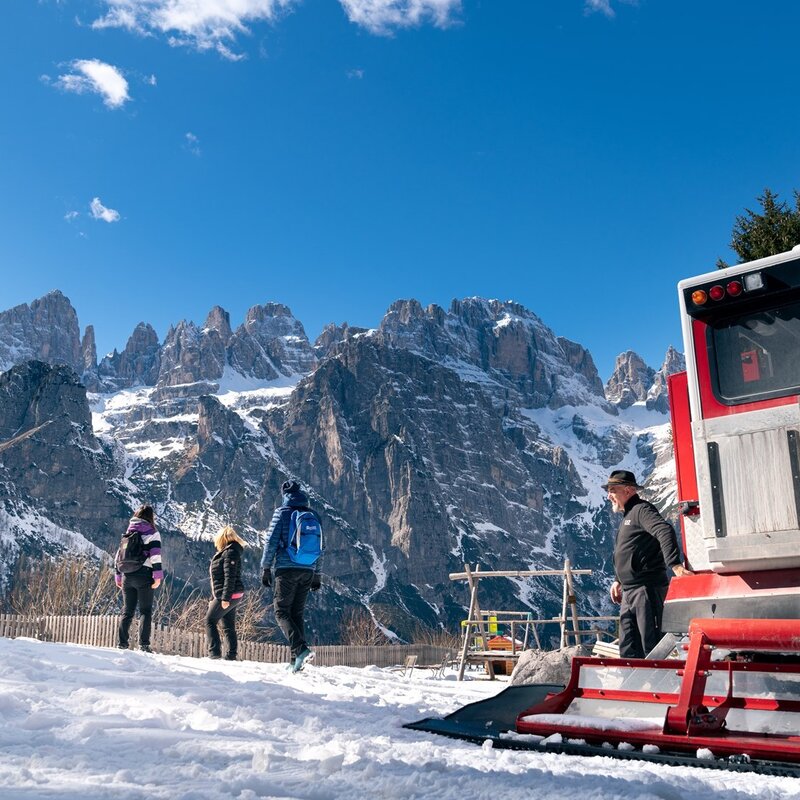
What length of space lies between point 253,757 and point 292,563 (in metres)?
5.19

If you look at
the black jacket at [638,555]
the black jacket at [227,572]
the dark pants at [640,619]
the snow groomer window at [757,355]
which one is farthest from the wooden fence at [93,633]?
the snow groomer window at [757,355]

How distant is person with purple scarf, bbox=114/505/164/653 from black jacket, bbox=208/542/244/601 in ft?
2.12

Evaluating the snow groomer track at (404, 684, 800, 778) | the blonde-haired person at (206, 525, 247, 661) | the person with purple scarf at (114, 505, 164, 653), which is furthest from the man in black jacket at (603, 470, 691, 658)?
the person with purple scarf at (114, 505, 164, 653)

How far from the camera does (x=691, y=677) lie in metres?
3.82

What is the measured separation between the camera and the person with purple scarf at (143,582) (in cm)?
997

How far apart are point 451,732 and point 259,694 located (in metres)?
1.52

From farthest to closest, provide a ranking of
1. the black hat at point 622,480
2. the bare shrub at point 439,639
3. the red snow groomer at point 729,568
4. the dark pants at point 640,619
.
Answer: the bare shrub at point 439,639, the black hat at point 622,480, the dark pants at point 640,619, the red snow groomer at point 729,568

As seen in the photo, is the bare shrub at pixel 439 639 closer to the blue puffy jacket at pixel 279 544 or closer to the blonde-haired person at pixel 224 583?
the blonde-haired person at pixel 224 583

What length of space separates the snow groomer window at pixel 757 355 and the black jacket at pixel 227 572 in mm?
6549

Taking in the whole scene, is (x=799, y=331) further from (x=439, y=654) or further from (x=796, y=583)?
(x=439, y=654)

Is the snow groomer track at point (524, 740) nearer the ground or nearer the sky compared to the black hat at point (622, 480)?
nearer the ground

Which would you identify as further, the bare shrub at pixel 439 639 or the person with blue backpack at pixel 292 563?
the bare shrub at pixel 439 639

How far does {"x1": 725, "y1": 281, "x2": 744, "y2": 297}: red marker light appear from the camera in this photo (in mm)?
4602

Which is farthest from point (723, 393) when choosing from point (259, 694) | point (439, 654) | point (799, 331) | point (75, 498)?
point (75, 498)
